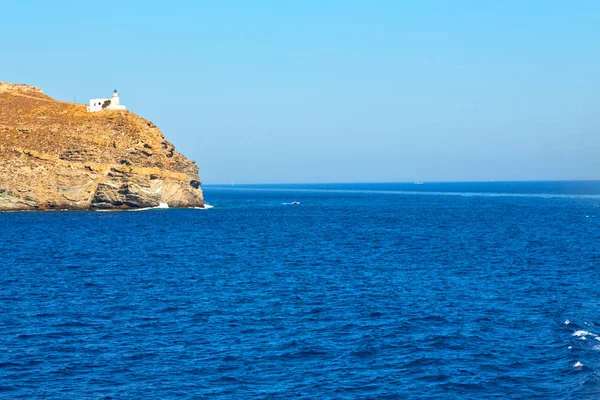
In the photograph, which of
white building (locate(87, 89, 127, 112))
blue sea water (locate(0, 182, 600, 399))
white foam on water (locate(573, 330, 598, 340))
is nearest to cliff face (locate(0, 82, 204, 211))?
white building (locate(87, 89, 127, 112))

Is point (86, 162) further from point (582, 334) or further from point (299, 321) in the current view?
point (582, 334)

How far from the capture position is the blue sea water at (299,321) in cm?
2745

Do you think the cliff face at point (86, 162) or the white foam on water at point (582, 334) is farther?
the cliff face at point (86, 162)

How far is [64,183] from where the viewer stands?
12756 cm

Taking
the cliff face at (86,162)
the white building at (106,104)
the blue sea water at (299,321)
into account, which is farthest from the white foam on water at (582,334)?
the white building at (106,104)

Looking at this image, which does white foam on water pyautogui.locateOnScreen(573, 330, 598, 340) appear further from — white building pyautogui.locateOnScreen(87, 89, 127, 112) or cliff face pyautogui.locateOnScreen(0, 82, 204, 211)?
white building pyautogui.locateOnScreen(87, 89, 127, 112)

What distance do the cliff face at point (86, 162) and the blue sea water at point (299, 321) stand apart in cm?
5200

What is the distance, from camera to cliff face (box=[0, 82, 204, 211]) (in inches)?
4975

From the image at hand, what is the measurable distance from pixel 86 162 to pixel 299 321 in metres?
100

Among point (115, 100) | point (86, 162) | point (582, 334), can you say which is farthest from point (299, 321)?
point (115, 100)

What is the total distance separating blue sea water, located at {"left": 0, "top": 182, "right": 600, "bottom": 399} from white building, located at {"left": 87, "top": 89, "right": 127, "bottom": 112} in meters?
82.2

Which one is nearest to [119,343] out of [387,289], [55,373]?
[55,373]

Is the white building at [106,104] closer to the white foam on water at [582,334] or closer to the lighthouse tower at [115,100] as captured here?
the lighthouse tower at [115,100]

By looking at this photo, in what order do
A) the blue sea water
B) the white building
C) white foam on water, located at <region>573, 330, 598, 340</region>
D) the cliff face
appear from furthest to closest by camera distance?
the white building
the cliff face
white foam on water, located at <region>573, 330, 598, 340</region>
the blue sea water
